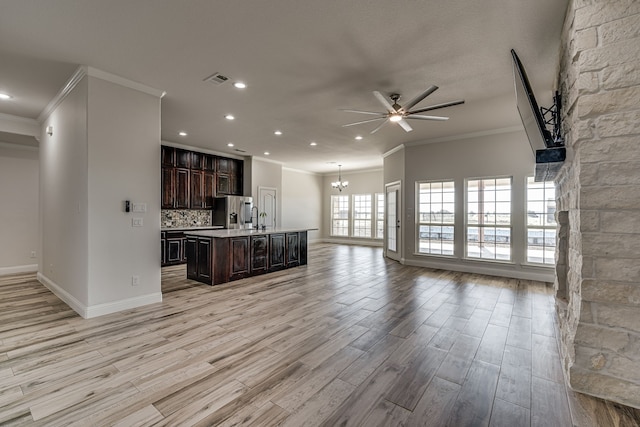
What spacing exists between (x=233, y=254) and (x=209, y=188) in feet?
11.4

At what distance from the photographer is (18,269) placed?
239 inches

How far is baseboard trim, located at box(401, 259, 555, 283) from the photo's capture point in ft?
17.9

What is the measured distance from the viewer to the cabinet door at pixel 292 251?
6.60 meters

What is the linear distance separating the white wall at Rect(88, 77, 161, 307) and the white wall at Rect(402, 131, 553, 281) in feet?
18.0

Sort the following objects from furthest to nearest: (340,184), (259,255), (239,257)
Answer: (340,184)
(259,255)
(239,257)

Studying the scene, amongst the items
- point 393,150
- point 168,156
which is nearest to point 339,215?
point 393,150

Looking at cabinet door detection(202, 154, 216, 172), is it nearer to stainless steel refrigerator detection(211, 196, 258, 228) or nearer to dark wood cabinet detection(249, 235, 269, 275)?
stainless steel refrigerator detection(211, 196, 258, 228)

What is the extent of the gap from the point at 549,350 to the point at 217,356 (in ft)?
10.2

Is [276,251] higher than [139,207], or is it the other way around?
[139,207]

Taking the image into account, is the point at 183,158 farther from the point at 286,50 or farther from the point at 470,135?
the point at 470,135

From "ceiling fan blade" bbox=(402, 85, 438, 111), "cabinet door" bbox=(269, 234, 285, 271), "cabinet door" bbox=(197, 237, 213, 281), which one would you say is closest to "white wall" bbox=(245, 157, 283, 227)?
"cabinet door" bbox=(269, 234, 285, 271)

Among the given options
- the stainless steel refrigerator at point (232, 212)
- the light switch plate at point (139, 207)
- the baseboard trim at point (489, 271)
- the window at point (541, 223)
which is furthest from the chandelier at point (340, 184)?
the light switch plate at point (139, 207)

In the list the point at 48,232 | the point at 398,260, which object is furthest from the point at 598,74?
the point at 48,232

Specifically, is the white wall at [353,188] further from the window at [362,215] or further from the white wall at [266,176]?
the white wall at [266,176]
